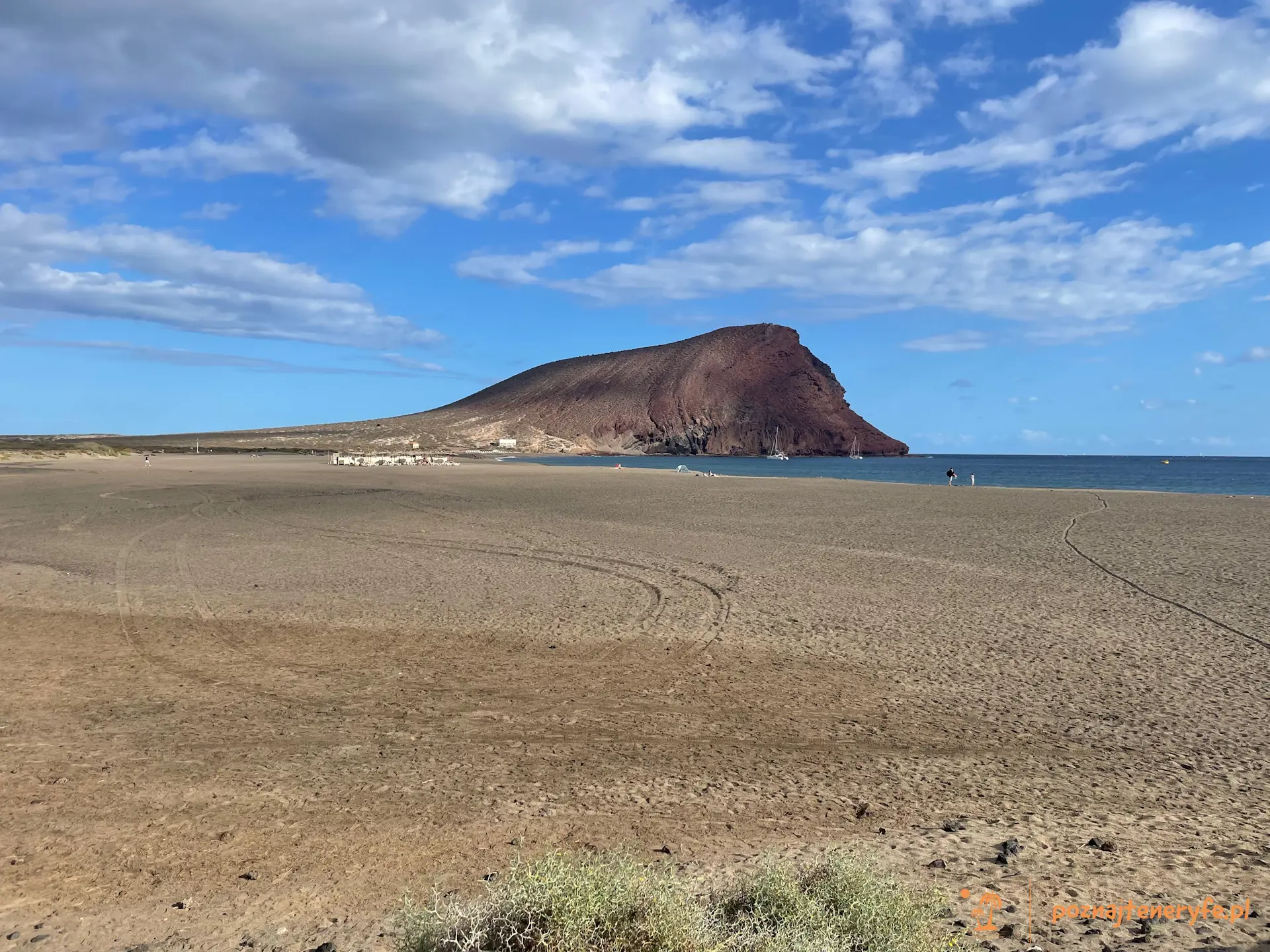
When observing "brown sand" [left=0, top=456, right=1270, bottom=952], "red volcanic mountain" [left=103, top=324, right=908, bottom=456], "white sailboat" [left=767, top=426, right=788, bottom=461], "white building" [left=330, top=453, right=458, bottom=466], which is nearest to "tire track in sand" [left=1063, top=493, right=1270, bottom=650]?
"brown sand" [left=0, top=456, right=1270, bottom=952]

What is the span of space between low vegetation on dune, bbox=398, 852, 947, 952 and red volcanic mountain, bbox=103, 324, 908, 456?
474 ft

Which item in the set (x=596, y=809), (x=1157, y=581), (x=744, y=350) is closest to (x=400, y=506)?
(x=1157, y=581)

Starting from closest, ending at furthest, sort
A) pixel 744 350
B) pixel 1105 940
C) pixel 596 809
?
pixel 1105 940, pixel 596 809, pixel 744 350

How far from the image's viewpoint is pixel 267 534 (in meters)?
16.5

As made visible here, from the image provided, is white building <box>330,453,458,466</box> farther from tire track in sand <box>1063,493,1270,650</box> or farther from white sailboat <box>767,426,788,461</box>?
white sailboat <box>767,426,788,461</box>

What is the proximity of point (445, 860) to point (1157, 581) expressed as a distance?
1127 cm

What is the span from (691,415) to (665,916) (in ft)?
523

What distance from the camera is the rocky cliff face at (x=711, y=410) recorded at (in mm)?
158125

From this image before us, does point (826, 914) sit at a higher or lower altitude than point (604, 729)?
higher

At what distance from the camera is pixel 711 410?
530 feet

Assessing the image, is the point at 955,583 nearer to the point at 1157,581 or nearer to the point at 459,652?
the point at 1157,581

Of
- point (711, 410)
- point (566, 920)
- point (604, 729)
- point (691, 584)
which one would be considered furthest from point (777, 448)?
point (566, 920)

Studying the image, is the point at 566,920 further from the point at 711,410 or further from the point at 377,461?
the point at 711,410

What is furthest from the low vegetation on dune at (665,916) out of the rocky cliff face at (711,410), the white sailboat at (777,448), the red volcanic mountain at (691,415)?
the rocky cliff face at (711,410)
